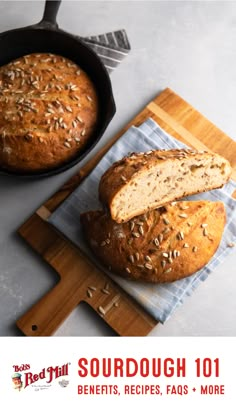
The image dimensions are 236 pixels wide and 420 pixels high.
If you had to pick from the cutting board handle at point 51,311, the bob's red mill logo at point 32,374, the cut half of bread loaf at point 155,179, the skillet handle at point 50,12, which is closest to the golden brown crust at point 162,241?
the cut half of bread loaf at point 155,179

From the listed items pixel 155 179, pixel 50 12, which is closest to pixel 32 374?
pixel 155 179

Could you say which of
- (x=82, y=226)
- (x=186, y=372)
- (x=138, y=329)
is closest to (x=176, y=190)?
(x=82, y=226)

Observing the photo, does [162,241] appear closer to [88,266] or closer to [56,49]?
[88,266]

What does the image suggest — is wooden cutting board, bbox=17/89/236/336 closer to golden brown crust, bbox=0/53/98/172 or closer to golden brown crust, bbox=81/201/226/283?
golden brown crust, bbox=81/201/226/283

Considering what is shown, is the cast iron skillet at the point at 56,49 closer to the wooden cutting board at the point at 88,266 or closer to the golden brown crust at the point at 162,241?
the wooden cutting board at the point at 88,266

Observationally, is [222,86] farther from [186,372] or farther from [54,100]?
[186,372]
